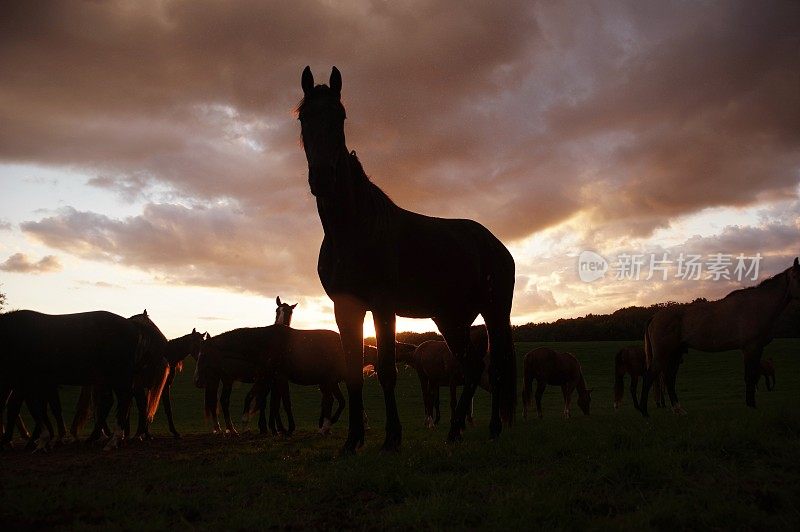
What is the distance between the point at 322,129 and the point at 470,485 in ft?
14.1

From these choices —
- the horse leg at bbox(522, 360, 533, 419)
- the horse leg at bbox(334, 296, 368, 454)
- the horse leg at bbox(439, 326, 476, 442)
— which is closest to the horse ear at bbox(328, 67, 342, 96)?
the horse leg at bbox(334, 296, 368, 454)

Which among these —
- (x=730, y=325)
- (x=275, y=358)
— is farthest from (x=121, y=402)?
(x=730, y=325)

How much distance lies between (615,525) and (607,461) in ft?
5.99

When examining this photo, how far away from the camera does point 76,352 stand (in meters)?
10.7

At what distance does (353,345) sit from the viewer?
24.2 ft

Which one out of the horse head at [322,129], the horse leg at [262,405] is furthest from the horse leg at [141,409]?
the horse head at [322,129]

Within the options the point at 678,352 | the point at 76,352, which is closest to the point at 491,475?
the point at 76,352

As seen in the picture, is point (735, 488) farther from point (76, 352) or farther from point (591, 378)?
A: point (591, 378)

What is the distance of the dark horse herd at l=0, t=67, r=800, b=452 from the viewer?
731 centimetres

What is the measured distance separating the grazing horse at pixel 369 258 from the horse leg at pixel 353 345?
0.5 inches

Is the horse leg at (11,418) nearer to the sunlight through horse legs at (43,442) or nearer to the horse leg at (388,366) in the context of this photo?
the sunlight through horse legs at (43,442)

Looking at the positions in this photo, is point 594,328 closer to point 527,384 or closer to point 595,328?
point 595,328

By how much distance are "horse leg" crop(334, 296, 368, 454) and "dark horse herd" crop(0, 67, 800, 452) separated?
0.06 ft

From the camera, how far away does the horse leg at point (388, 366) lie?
725 cm
